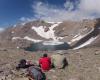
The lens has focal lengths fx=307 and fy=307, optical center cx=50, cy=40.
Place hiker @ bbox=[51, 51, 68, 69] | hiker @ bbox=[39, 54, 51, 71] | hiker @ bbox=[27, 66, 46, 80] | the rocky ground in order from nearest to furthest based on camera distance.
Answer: hiker @ bbox=[27, 66, 46, 80] < the rocky ground < hiker @ bbox=[39, 54, 51, 71] < hiker @ bbox=[51, 51, 68, 69]

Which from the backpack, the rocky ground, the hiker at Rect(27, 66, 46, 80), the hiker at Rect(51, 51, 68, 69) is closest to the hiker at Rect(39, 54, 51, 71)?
the rocky ground

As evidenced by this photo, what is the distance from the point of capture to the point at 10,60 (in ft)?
116

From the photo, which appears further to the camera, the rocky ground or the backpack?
the rocky ground

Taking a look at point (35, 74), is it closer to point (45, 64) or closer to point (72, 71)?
point (45, 64)

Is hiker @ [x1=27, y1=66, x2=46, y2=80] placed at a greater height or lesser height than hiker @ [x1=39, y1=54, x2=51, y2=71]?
lesser

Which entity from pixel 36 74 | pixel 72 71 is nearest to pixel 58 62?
pixel 72 71

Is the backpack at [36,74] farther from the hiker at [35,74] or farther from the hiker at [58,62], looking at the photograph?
the hiker at [58,62]

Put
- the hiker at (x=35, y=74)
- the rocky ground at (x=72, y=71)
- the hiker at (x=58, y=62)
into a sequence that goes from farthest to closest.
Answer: the hiker at (x=58, y=62) < the rocky ground at (x=72, y=71) < the hiker at (x=35, y=74)

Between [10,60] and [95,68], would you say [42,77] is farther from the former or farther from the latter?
[10,60]

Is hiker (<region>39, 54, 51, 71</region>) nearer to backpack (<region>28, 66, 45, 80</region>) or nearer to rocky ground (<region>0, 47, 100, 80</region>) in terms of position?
rocky ground (<region>0, 47, 100, 80</region>)

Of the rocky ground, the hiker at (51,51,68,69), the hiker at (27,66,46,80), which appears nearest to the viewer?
the hiker at (27,66,46,80)

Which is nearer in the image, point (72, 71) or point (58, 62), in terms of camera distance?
point (72, 71)

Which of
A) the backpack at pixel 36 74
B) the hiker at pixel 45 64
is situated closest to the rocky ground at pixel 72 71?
the hiker at pixel 45 64

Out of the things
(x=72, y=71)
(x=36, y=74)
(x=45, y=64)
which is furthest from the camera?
(x=72, y=71)
